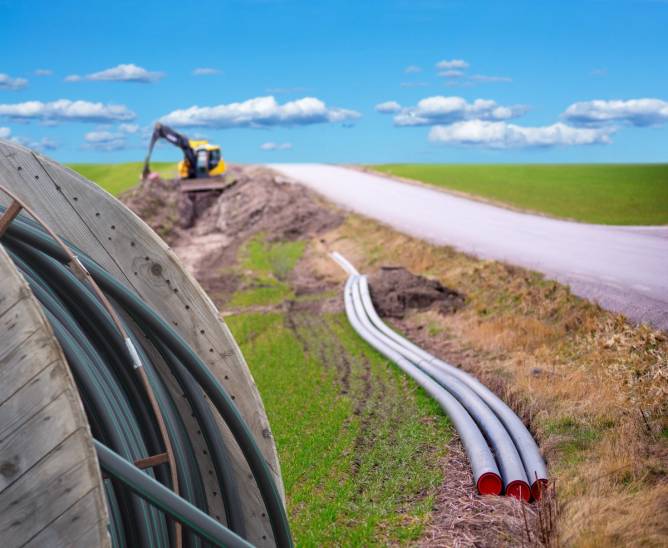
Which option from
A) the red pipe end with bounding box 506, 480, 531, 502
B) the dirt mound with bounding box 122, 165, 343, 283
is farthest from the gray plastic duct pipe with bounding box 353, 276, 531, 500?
the dirt mound with bounding box 122, 165, 343, 283

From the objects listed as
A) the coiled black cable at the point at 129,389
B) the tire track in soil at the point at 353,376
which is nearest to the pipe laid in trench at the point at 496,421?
the tire track in soil at the point at 353,376

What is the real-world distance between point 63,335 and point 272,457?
5.52 ft

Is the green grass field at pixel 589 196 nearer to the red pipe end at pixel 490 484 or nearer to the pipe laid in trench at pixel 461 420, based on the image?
the pipe laid in trench at pixel 461 420

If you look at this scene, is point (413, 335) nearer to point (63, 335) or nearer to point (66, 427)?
point (63, 335)

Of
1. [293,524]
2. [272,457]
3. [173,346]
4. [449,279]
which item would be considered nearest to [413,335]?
[449,279]

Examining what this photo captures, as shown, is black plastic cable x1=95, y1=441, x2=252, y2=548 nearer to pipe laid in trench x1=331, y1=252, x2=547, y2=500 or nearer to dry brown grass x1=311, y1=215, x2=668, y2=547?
dry brown grass x1=311, y1=215, x2=668, y2=547

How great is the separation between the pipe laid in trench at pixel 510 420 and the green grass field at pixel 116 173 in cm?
4789

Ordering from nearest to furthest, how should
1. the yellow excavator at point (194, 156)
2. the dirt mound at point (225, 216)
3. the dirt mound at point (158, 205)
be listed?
the dirt mound at point (225, 216) → the dirt mound at point (158, 205) → the yellow excavator at point (194, 156)

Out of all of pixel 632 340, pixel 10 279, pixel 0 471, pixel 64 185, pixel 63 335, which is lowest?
pixel 632 340

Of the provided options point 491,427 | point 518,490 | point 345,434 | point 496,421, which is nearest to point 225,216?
point 345,434

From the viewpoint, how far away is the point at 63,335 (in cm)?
425

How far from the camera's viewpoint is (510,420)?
7.47m

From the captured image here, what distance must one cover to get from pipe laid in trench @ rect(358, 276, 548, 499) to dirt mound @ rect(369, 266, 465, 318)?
2.41 meters

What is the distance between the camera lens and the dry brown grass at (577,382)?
5617mm
